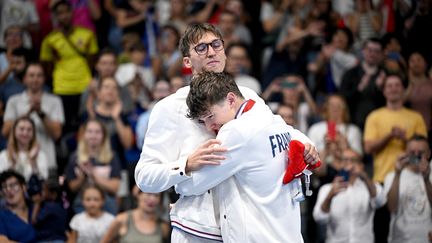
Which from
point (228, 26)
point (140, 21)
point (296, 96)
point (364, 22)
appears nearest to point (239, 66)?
point (296, 96)

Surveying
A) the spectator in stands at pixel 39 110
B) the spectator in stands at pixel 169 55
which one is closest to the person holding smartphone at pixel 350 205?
the spectator in stands at pixel 39 110

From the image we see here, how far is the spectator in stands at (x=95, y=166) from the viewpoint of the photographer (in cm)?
941

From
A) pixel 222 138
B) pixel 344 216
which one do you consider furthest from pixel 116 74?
pixel 222 138

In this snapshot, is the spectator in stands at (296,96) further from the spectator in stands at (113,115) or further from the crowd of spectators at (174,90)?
the spectator in stands at (113,115)

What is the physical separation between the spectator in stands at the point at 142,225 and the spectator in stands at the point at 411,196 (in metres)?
2.02

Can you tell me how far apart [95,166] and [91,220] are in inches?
32.3

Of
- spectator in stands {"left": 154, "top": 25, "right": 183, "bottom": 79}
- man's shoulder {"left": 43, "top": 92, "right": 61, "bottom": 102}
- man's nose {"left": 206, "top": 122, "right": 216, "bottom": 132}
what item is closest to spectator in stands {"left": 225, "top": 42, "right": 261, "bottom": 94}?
spectator in stands {"left": 154, "top": 25, "right": 183, "bottom": 79}

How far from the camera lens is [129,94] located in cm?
1082

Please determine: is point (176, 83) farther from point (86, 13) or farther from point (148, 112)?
point (86, 13)

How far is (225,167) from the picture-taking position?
501cm

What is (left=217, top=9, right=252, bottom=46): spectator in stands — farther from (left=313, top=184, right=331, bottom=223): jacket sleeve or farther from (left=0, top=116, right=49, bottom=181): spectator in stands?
(left=313, top=184, right=331, bottom=223): jacket sleeve

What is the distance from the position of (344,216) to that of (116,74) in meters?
3.66

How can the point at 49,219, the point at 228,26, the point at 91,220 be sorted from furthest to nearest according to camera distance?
the point at 228,26
the point at 91,220
the point at 49,219

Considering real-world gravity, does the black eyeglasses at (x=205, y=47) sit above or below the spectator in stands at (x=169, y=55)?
above
